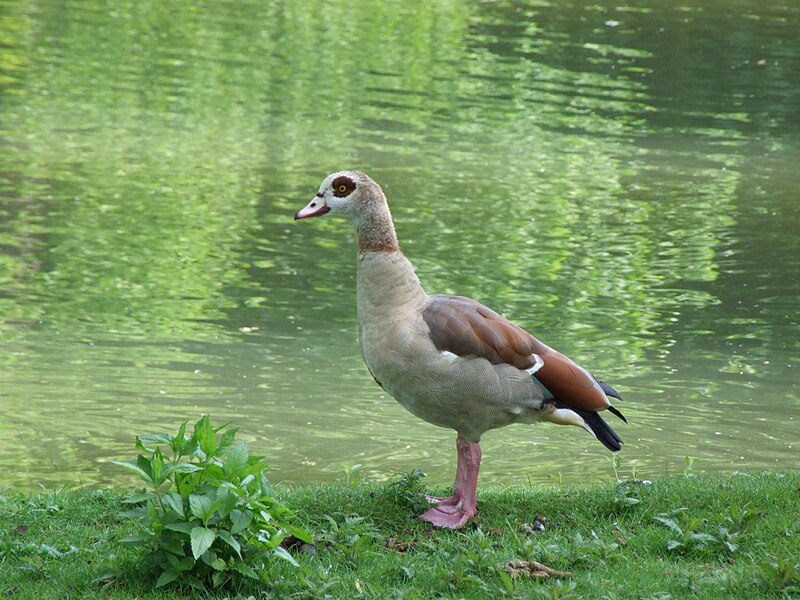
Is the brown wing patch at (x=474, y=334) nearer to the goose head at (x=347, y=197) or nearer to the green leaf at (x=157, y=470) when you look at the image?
the goose head at (x=347, y=197)

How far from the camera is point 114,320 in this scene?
10961mm

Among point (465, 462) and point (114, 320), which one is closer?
point (465, 462)

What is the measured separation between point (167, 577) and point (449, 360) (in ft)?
5.68

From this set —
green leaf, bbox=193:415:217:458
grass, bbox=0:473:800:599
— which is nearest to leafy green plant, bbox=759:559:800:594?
grass, bbox=0:473:800:599

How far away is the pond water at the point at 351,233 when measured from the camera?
29.1 ft

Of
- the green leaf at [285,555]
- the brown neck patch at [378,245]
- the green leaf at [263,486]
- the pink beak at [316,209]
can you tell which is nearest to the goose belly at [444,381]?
the brown neck patch at [378,245]

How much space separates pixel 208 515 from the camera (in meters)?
4.77

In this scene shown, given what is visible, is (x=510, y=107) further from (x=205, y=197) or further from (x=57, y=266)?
(x=57, y=266)

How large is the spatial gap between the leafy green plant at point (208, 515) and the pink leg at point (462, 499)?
1.08m

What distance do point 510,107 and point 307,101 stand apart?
3.49m

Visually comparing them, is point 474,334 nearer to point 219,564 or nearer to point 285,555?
point 285,555

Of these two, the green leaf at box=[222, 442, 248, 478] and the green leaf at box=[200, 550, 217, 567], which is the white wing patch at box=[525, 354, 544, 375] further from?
the green leaf at box=[200, 550, 217, 567]

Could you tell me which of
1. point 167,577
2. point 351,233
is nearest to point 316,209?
point 167,577

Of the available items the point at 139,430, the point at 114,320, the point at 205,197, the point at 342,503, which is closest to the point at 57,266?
the point at 114,320
